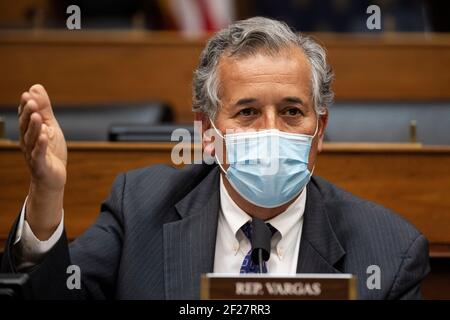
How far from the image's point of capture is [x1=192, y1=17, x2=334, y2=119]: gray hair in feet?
4.36

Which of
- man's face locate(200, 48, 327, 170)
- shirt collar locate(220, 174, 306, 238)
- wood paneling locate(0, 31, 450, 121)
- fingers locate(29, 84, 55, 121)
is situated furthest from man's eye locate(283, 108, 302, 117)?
wood paneling locate(0, 31, 450, 121)

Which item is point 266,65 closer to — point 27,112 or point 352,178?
point 27,112

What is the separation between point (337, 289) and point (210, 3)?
2315mm

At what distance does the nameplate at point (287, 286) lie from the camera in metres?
0.92

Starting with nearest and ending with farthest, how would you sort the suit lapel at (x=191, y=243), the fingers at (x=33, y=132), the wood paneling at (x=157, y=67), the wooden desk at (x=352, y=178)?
the fingers at (x=33, y=132) → the suit lapel at (x=191, y=243) → the wooden desk at (x=352, y=178) → the wood paneling at (x=157, y=67)

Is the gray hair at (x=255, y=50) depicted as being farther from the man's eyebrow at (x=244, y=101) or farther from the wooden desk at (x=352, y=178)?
the wooden desk at (x=352, y=178)

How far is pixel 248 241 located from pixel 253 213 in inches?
1.8

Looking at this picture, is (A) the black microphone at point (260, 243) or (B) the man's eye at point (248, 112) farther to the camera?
(B) the man's eye at point (248, 112)

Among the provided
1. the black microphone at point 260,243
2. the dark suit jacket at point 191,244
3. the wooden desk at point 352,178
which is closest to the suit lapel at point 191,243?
the dark suit jacket at point 191,244

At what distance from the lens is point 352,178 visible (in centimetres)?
176

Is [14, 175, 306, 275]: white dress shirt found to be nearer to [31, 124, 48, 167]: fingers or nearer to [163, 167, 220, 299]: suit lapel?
A: [163, 167, 220, 299]: suit lapel

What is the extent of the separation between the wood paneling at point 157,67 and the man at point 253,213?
126cm

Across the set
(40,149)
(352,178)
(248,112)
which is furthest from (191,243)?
(352,178)
